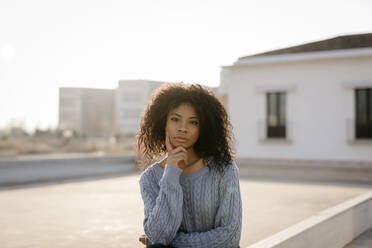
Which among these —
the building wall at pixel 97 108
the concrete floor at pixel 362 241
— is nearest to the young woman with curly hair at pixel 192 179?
the concrete floor at pixel 362 241

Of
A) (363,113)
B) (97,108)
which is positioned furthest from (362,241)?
(97,108)

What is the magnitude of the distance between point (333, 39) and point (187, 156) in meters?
17.2

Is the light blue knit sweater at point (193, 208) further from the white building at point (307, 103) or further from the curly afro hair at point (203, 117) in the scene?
the white building at point (307, 103)

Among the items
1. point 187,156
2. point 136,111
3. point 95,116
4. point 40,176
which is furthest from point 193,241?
point 95,116

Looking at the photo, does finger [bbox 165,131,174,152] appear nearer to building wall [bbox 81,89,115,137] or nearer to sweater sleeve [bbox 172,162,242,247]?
sweater sleeve [bbox 172,162,242,247]

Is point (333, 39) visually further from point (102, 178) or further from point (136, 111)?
point (136, 111)

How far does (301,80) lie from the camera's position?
16.2 meters

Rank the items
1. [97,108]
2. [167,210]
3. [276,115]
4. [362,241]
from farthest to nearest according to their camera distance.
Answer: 1. [97,108]
2. [276,115]
3. [362,241]
4. [167,210]

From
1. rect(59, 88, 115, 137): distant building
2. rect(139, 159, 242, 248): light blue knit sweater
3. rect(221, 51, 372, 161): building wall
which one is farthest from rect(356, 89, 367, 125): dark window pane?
rect(59, 88, 115, 137): distant building

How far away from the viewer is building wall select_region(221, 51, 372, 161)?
15.4m

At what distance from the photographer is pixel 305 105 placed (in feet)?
53.0

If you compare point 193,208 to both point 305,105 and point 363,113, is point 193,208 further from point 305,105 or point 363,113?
point 305,105

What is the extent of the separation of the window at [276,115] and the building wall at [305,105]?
8.1 inches

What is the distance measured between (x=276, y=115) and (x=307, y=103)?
1150 millimetres
